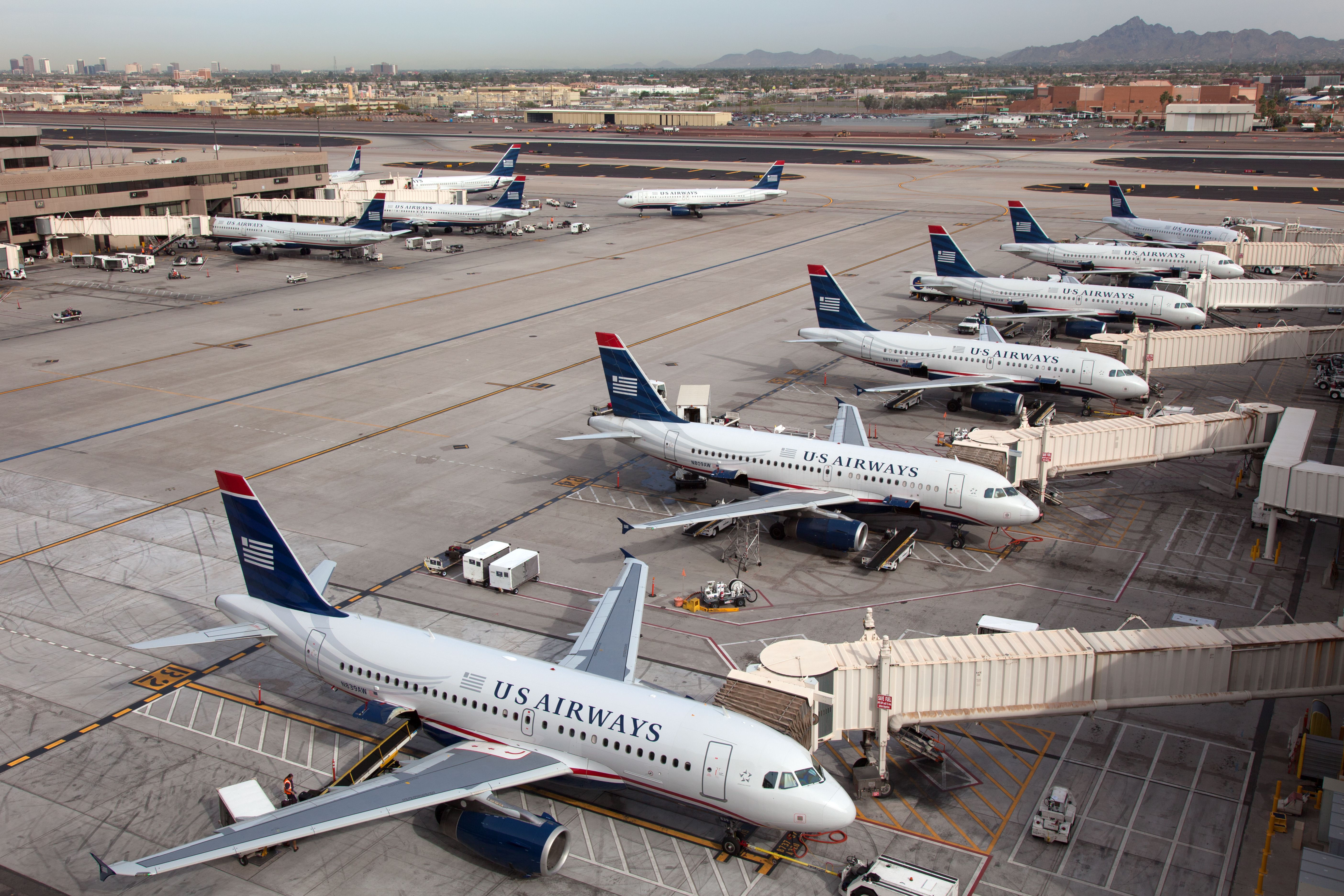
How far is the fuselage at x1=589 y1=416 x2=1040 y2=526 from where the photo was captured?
4194 cm

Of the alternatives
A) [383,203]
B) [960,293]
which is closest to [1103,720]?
[960,293]

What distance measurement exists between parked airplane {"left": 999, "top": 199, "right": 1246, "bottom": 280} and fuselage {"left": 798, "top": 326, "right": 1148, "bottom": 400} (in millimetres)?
31830

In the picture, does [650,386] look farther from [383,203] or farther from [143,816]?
[383,203]

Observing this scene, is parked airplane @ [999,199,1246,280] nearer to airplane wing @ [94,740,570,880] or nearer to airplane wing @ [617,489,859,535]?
airplane wing @ [617,489,859,535]

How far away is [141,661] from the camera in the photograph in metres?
35.4

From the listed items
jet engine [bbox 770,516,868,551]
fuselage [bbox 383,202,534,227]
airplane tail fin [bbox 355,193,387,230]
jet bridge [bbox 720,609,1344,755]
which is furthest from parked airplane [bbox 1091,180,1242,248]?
jet bridge [bbox 720,609,1344,755]

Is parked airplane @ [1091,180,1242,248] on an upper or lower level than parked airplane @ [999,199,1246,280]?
upper

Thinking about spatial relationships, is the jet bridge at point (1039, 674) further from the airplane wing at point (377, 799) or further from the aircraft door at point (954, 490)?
the aircraft door at point (954, 490)

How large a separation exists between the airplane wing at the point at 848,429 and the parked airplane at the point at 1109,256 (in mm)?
49393

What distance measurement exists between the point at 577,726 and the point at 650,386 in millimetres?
23068

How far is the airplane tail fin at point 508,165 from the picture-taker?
15050cm

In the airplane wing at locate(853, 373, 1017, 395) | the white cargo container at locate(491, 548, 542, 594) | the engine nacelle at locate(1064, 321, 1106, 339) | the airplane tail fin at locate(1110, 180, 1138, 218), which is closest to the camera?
the white cargo container at locate(491, 548, 542, 594)

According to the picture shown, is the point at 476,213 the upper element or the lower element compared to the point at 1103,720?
upper

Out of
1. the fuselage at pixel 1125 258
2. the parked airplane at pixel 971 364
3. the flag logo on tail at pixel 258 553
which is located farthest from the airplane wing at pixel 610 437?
the fuselage at pixel 1125 258
